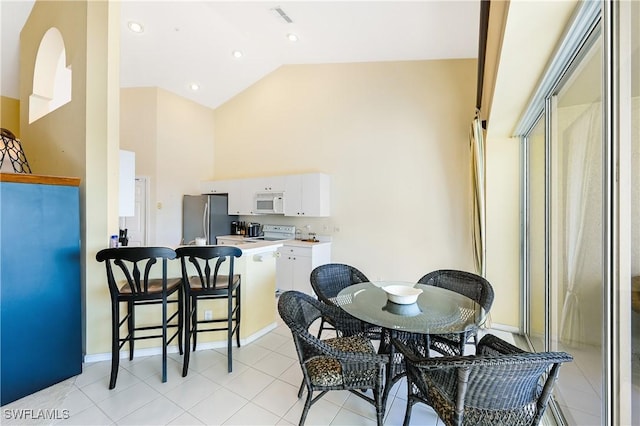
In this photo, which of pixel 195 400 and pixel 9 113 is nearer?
pixel 195 400

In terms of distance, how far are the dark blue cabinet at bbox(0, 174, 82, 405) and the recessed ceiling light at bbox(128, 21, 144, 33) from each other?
108 inches

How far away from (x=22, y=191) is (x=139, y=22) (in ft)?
9.73

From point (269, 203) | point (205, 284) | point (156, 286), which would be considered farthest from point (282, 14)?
point (156, 286)

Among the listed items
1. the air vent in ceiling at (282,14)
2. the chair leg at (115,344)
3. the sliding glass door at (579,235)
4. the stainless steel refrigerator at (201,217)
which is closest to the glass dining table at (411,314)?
the sliding glass door at (579,235)

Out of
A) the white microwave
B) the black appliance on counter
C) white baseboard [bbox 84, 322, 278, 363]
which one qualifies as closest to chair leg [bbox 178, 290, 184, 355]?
white baseboard [bbox 84, 322, 278, 363]

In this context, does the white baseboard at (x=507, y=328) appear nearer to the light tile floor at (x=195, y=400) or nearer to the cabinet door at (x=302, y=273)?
the light tile floor at (x=195, y=400)

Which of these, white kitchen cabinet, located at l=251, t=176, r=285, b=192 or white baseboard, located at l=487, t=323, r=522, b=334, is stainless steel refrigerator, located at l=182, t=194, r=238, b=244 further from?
white baseboard, located at l=487, t=323, r=522, b=334

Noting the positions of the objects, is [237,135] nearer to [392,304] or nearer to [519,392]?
[392,304]

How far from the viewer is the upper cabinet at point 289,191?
4.32m

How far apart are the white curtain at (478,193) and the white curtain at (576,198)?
3.82 ft

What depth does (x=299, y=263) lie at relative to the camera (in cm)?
428

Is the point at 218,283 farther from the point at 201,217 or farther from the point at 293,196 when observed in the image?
the point at 201,217

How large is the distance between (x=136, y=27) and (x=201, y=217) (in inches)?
117

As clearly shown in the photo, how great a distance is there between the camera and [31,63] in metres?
3.54
